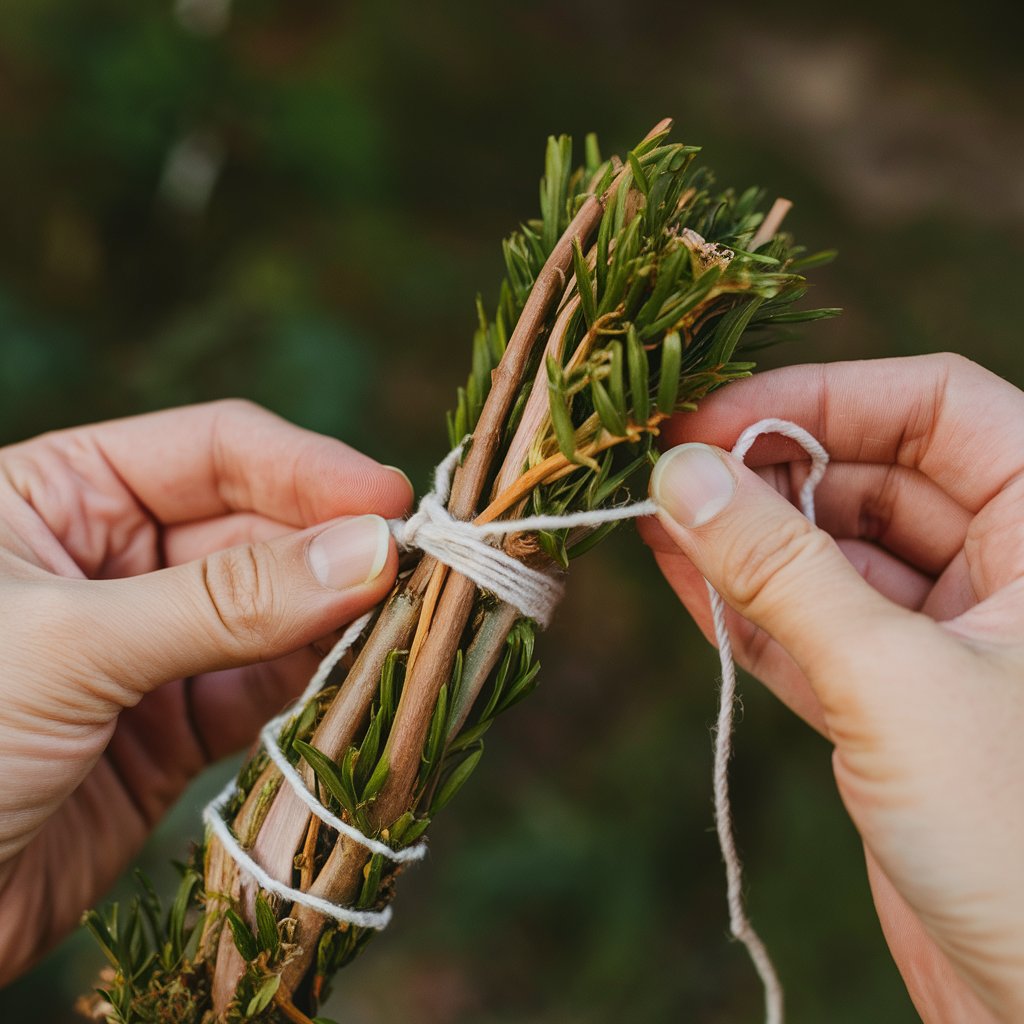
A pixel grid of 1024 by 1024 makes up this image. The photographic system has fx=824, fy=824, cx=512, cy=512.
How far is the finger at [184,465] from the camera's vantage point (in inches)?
51.6

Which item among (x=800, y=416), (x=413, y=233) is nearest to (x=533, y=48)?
(x=413, y=233)

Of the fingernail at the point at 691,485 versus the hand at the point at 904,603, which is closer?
the hand at the point at 904,603

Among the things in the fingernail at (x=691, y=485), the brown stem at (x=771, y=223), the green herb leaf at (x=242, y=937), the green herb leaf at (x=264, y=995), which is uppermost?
the brown stem at (x=771, y=223)

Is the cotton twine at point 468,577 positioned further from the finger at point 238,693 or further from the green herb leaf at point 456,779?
the finger at point 238,693

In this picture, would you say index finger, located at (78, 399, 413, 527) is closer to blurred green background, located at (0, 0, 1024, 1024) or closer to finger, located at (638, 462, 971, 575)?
finger, located at (638, 462, 971, 575)

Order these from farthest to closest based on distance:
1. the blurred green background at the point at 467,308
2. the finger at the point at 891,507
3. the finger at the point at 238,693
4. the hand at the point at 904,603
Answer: the blurred green background at the point at 467,308 < the finger at the point at 238,693 < the finger at the point at 891,507 < the hand at the point at 904,603

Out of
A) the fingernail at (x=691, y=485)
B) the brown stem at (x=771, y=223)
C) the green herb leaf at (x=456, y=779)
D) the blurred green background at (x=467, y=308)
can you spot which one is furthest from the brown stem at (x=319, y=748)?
the blurred green background at (x=467, y=308)

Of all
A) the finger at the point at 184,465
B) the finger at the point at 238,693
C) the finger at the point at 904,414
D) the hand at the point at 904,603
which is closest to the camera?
the hand at the point at 904,603

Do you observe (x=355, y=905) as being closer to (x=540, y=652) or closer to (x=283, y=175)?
(x=540, y=652)

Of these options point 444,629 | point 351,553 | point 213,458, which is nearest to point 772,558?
point 444,629

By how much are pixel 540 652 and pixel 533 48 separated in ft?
6.86

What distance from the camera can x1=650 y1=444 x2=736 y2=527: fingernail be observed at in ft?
3.06

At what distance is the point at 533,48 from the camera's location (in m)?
2.89

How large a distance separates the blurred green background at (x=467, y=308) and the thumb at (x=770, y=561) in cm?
140
